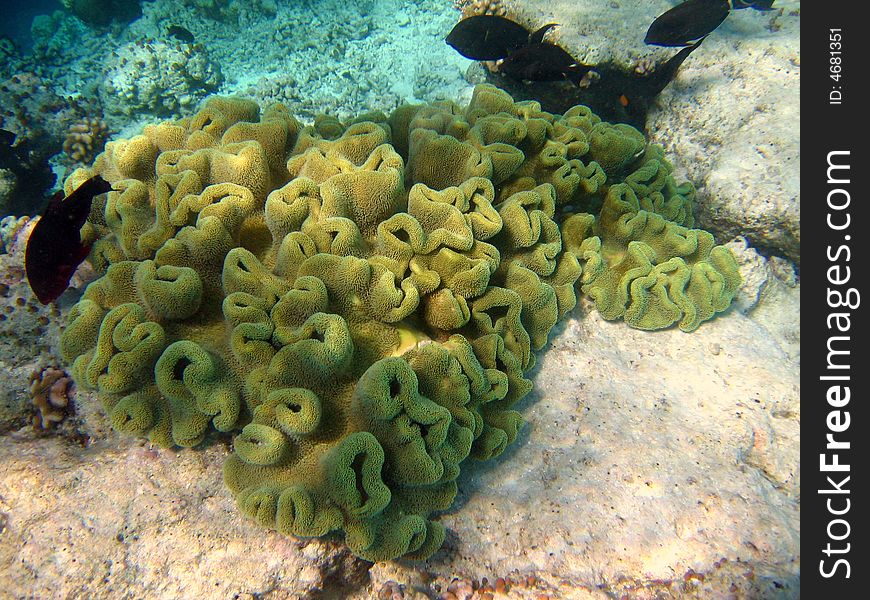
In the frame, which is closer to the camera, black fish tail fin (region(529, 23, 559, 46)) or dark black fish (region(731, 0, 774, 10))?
black fish tail fin (region(529, 23, 559, 46))

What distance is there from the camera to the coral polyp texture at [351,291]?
2506 millimetres

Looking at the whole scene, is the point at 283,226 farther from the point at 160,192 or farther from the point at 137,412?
the point at 137,412

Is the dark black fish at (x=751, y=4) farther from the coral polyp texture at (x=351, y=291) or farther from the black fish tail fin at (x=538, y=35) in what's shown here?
the coral polyp texture at (x=351, y=291)

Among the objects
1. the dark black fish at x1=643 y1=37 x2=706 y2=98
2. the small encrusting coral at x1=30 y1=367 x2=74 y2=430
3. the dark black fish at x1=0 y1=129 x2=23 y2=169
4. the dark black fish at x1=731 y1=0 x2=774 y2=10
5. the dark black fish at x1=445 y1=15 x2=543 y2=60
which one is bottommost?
the small encrusting coral at x1=30 y1=367 x2=74 y2=430

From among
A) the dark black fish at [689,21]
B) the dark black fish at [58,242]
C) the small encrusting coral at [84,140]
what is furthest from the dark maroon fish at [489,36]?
the small encrusting coral at [84,140]

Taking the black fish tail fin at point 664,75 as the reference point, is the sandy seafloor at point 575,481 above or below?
below

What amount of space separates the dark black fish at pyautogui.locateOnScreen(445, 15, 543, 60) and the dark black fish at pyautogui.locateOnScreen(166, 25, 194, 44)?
9.48 m

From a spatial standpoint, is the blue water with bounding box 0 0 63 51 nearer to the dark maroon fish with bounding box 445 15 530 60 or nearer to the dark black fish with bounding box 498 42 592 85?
the dark maroon fish with bounding box 445 15 530 60

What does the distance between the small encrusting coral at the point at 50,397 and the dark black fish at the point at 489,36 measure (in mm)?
5161

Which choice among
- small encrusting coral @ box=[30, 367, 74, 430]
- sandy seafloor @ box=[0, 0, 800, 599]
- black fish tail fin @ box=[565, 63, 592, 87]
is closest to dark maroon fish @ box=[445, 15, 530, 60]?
black fish tail fin @ box=[565, 63, 592, 87]
